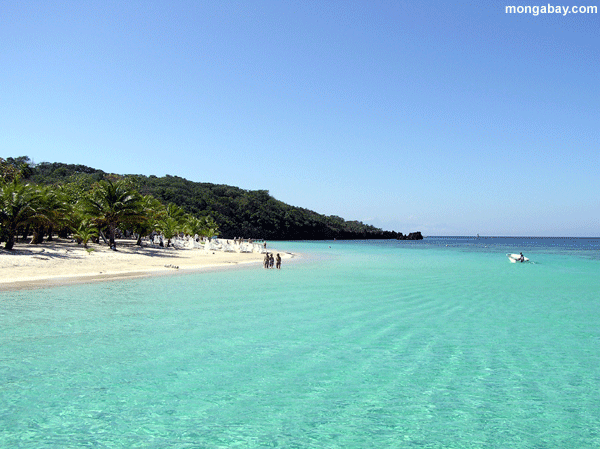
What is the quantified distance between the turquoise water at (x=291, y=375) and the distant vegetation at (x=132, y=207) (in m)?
16.6

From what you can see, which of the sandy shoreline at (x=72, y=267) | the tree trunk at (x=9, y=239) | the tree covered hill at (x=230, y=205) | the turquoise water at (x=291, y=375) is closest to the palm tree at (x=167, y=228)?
the sandy shoreline at (x=72, y=267)

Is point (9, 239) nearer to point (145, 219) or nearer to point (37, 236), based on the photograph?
point (37, 236)

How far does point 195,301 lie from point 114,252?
76.0ft

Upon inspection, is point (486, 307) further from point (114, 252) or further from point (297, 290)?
point (114, 252)

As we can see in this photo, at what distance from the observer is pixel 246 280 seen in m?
27.5

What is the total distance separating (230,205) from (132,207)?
113226 millimetres

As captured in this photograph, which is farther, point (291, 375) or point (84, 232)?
point (84, 232)

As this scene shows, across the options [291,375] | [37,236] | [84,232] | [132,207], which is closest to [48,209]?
[84,232]

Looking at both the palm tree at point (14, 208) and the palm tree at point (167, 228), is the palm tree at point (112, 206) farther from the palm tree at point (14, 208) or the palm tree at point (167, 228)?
the palm tree at point (167, 228)

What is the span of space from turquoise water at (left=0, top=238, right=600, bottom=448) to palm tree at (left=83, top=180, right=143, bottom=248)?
2354cm

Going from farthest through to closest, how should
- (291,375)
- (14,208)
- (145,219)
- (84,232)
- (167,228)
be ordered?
1. (167,228)
2. (145,219)
3. (84,232)
4. (14,208)
5. (291,375)

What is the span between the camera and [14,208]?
1218 inches

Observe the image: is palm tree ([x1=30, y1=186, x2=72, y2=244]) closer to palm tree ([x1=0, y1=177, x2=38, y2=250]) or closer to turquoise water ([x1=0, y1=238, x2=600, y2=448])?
palm tree ([x1=0, y1=177, x2=38, y2=250])

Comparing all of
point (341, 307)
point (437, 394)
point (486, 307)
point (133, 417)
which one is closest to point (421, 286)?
point (486, 307)
